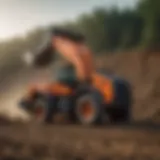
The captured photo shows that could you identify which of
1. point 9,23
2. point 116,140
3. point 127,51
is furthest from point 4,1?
point 116,140

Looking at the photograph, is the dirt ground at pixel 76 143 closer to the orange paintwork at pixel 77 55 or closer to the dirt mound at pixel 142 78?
the dirt mound at pixel 142 78

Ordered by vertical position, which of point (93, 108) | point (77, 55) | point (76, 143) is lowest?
point (76, 143)

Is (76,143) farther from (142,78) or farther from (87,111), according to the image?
(142,78)

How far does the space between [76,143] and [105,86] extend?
0.20 metres

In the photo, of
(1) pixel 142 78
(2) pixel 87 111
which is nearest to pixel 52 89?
(2) pixel 87 111

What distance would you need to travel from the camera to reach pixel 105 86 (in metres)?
1.44

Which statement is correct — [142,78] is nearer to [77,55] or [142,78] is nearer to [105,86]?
[105,86]

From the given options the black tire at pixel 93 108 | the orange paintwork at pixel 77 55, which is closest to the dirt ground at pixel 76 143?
the black tire at pixel 93 108

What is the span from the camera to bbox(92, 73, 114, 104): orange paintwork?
1.44m

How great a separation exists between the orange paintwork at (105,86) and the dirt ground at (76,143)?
9cm

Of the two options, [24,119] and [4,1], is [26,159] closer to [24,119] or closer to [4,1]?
[24,119]

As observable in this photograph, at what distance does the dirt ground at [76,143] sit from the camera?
139 centimetres

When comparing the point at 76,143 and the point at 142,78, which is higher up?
the point at 142,78

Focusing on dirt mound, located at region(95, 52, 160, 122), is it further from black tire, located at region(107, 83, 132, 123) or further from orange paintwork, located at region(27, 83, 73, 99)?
orange paintwork, located at region(27, 83, 73, 99)
